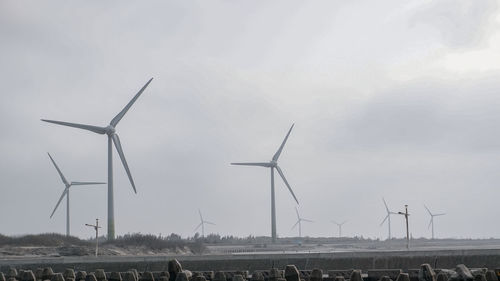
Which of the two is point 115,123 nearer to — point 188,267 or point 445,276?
point 188,267

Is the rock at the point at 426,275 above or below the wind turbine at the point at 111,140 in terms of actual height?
below

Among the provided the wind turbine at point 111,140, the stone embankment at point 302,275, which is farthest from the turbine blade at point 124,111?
the stone embankment at point 302,275

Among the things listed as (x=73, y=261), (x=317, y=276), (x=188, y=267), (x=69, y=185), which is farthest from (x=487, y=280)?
(x=69, y=185)

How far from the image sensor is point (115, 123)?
92.1m

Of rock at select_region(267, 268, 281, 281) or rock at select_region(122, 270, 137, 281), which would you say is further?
rock at select_region(122, 270, 137, 281)

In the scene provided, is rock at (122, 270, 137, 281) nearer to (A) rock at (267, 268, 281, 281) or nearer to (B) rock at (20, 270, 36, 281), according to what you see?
(B) rock at (20, 270, 36, 281)

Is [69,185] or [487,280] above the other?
[69,185]

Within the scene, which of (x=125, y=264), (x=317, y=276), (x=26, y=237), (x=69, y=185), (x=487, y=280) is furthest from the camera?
(x=69, y=185)

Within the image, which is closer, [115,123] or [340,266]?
[340,266]

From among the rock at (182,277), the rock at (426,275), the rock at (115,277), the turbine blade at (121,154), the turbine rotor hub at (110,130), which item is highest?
the turbine rotor hub at (110,130)

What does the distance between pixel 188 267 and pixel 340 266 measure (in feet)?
28.6

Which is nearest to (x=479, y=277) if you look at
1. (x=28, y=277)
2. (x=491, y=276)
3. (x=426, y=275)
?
(x=491, y=276)

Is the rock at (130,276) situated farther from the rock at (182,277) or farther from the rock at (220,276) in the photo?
the rock at (220,276)

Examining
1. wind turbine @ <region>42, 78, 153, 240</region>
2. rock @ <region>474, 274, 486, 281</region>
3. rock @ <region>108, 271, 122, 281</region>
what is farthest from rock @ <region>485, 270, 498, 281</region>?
wind turbine @ <region>42, 78, 153, 240</region>
